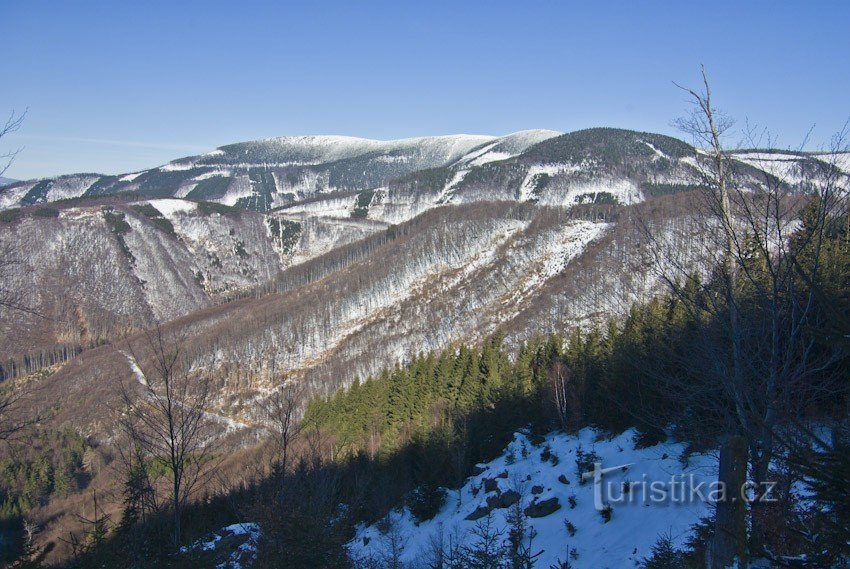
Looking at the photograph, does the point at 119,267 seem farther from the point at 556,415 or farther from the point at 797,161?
the point at 797,161

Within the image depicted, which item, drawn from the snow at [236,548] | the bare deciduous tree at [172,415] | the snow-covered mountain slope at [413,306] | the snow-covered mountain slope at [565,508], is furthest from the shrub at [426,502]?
the snow-covered mountain slope at [413,306]

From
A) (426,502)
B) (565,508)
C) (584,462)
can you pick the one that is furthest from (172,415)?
(426,502)

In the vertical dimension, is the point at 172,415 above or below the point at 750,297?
below

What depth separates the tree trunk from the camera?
5992 mm

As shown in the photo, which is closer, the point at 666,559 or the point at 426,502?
the point at 666,559

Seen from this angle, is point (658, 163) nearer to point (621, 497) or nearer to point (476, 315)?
point (476, 315)

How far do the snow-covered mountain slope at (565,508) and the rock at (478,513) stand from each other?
0.05m

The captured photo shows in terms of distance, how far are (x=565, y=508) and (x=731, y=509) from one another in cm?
1545

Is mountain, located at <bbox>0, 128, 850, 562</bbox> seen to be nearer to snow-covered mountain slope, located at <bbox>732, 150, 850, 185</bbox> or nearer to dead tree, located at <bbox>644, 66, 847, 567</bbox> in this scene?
snow-covered mountain slope, located at <bbox>732, 150, 850, 185</bbox>

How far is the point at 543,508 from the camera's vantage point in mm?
21172

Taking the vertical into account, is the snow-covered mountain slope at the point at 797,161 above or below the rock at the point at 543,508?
above

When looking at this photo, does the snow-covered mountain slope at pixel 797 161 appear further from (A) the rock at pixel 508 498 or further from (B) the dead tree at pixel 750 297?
(A) the rock at pixel 508 498

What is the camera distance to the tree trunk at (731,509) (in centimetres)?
599

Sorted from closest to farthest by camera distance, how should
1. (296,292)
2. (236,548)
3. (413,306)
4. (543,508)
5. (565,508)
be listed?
(565,508), (236,548), (543,508), (413,306), (296,292)
